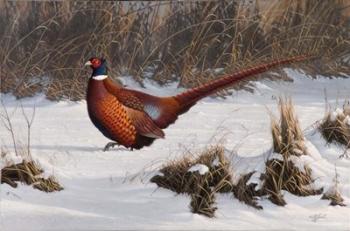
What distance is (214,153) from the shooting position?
11.9 feet

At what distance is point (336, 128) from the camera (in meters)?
4.19

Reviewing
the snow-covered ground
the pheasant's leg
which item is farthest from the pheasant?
the snow-covered ground

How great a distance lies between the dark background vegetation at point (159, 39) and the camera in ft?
18.8

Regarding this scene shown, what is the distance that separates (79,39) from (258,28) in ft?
4.26

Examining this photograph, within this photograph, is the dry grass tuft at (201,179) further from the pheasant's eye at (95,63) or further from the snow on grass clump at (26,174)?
the pheasant's eye at (95,63)

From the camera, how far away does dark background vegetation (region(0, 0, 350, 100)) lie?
5.73 metres

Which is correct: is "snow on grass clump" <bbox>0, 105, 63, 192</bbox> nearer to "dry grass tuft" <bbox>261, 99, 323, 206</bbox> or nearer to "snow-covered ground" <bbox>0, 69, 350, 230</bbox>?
"snow-covered ground" <bbox>0, 69, 350, 230</bbox>

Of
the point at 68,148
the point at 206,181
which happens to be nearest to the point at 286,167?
the point at 206,181

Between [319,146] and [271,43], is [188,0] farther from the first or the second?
[319,146]

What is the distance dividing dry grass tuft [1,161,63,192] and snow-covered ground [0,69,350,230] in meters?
0.04

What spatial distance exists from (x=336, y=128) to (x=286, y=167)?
651mm

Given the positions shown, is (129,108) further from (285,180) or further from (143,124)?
(285,180)

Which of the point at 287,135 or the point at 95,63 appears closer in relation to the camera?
the point at 287,135

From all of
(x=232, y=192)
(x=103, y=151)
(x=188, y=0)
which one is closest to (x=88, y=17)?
(x=188, y=0)
